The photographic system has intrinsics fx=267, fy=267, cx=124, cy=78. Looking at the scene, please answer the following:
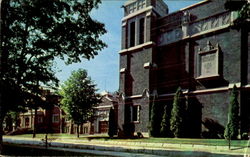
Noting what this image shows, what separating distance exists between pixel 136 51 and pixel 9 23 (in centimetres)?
1595

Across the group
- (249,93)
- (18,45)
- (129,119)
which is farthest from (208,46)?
(18,45)

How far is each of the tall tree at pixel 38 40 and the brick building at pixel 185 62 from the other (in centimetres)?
1064

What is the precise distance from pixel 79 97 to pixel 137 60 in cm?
622

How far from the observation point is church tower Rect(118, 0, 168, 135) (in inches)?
916

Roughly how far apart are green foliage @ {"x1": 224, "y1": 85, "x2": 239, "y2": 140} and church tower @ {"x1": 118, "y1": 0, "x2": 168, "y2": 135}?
23.8 ft

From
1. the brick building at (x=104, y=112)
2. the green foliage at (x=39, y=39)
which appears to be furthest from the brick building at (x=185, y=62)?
the green foliage at (x=39, y=39)

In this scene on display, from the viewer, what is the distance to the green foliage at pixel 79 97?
22297 millimetres

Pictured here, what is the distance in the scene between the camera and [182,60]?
2205cm

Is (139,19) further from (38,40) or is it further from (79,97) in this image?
(38,40)

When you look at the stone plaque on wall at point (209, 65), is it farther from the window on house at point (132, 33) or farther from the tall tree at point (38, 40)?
the tall tree at point (38, 40)

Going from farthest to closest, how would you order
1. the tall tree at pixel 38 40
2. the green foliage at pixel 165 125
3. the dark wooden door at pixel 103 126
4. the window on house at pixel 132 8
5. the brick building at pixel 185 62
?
the dark wooden door at pixel 103 126, the window on house at pixel 132 8, the green foliage at pixel 165 125, the brick building at pixel 185 62, the tall tree at pixel 38 40

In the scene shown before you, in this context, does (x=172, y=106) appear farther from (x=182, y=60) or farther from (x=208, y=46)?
(x=208, y=46)

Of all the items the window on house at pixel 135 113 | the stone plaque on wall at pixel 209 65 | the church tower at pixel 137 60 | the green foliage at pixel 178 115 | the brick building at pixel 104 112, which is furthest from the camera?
the brick building at pixel 104 112

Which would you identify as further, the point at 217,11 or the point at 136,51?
the point at 136,51
